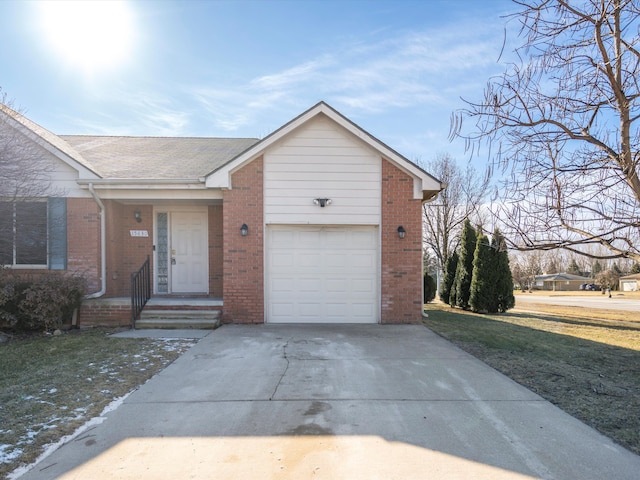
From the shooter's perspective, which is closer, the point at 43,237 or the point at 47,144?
the point at 47,144

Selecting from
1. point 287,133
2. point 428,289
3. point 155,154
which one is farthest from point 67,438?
point 428,289

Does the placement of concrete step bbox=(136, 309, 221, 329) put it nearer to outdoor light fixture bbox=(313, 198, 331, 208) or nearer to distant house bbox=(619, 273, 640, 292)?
outdoor light fixture bbox=(313, 198, 331, 208)

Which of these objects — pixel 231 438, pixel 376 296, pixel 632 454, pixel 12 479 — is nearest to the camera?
pixel 12 479

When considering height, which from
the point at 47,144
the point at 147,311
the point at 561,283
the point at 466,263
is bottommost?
the point at 561,283

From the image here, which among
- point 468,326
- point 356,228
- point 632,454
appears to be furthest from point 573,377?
point 356,228

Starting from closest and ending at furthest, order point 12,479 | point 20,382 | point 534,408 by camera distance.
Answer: point 12,479 → point 534,408 → point 20,382

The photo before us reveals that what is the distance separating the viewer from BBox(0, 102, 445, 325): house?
8.59m

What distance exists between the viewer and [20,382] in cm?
479

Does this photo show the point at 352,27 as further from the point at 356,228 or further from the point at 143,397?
the point at 143,397

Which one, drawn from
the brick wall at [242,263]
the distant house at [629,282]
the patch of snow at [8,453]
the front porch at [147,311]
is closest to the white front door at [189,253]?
the front porch at [147,311]

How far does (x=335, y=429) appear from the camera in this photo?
11.4 ft

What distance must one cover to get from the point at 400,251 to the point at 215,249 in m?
4.64

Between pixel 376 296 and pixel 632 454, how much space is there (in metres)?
5.86

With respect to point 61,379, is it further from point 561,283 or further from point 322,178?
point 561,283
